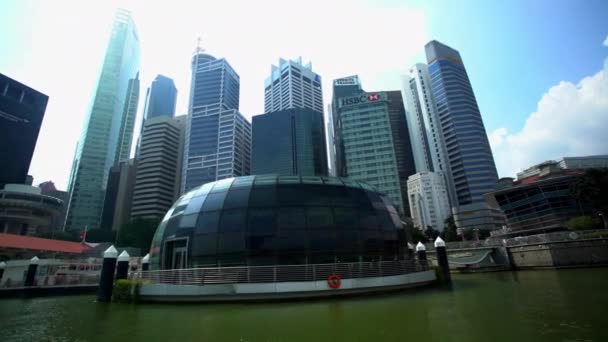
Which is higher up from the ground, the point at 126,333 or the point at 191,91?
the point at 191,91

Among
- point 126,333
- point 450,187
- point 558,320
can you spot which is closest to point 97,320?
point 126,333

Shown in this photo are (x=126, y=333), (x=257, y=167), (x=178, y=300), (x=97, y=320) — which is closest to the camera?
(x=126, y=333)

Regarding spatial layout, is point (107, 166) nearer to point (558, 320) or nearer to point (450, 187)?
point (450, 187)

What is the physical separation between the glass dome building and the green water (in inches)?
203

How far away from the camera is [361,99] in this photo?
15838 centimetres

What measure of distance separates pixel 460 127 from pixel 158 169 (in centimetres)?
17163

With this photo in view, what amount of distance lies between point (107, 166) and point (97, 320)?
217998 mm

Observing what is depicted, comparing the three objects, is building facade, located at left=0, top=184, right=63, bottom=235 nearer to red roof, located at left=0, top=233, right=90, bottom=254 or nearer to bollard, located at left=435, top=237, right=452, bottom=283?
red roof, located at left=0, top=233, right=90, bottom=254

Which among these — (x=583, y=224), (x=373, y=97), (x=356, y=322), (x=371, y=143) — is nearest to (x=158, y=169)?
(x=371, y=143)

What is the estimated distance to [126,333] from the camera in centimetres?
1009

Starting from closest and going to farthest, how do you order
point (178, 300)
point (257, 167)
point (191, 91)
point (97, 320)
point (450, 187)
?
1. point (97, 320)
2. point (178, 300)
3. point (257, 167)
4. point (450, 187)
5. point (191, 91)

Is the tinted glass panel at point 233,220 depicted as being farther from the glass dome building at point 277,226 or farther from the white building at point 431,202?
the white building at point 431,202

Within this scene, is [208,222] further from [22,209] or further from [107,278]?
[22,209]

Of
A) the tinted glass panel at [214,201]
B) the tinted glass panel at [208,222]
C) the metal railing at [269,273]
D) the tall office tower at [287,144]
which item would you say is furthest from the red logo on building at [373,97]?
the metal railing at [269,273]
